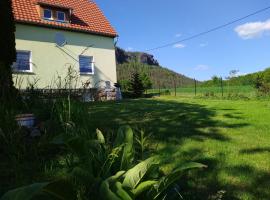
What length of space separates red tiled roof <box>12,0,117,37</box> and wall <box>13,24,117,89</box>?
0.34m

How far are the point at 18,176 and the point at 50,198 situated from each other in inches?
50.2

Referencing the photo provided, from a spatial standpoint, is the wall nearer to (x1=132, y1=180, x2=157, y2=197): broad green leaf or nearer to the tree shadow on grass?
the tree shadow on grass

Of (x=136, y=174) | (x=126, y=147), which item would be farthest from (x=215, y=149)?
(x=136, y=174)

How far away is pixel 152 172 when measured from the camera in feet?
9.37

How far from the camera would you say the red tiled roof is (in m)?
19.6

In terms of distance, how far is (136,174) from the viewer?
268 centimetres

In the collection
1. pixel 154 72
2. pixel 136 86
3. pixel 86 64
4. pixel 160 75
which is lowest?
pixel 136 86

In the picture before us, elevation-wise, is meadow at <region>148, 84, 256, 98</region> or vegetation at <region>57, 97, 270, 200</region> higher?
meadow at <region>148, 84, 256, 98</region>

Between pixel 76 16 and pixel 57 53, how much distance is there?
339cm

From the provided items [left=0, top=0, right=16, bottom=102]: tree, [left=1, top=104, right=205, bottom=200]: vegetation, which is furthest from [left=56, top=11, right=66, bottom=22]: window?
[left=1, top=104, right=205, bottom=200]: vegetation

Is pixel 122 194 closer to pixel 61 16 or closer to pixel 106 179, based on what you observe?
pixel 106 179

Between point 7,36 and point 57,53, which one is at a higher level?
point 57,53

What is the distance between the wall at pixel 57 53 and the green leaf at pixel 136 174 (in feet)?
49.7

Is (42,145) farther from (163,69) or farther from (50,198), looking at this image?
(163,69)
